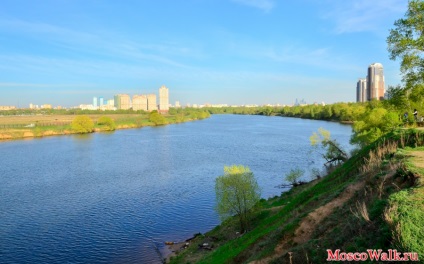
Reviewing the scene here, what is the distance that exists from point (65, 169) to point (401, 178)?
147 feet

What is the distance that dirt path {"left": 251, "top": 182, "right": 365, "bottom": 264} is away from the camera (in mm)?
10862

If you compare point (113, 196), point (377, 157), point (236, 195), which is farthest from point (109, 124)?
point (377, 157)

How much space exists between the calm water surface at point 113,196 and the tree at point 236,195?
410 centimetres

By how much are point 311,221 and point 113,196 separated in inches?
1046

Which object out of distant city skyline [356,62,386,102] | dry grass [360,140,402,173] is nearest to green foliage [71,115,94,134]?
dry grass [360,140,402,173]

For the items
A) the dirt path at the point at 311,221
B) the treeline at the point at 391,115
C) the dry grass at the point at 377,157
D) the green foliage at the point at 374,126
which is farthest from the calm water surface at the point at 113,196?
the dry grass at the point at 377,157

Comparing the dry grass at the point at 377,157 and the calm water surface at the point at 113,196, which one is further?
the calm water surface at the point at 113,196

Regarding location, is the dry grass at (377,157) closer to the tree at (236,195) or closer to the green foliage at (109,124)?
the tree at (236,195)

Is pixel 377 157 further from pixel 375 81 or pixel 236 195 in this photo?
pixel 375 81

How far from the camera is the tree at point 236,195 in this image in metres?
22.6

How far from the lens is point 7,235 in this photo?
25.1 meters

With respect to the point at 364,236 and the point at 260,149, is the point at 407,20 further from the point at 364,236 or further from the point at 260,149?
the point at 260,149

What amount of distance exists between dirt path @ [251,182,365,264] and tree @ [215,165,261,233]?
10.9m

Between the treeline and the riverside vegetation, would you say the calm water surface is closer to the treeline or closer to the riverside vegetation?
the riverside vegetation
